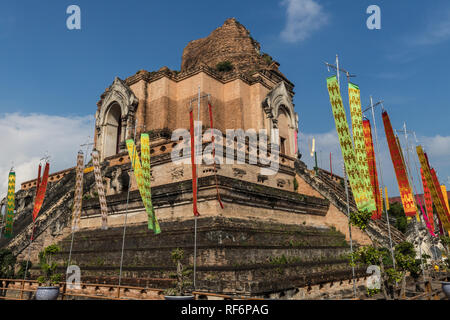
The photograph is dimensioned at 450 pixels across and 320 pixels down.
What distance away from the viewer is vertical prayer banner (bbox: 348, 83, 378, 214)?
8.95m

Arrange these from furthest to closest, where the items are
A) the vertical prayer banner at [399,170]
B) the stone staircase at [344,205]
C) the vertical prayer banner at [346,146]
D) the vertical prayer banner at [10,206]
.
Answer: the vertical prayer banner at [10,206]
the stone staircase at [344,205]
the vertical prayer banner at [399,170]
the vertical prayer banner at [346,146]

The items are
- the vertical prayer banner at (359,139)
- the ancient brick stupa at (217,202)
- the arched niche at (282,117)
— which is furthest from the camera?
the arched niche at (282,117)

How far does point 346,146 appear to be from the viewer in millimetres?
A: 8961

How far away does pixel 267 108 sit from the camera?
19281 millimetres

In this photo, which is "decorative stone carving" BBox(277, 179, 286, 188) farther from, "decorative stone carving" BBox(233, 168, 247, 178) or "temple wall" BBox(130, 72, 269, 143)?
"temple wall" BBox(130, 72, 269, 143)

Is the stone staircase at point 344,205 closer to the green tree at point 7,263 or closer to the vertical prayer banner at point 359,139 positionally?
the vertical prayer banner at point 359,139

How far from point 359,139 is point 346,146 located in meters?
0.87

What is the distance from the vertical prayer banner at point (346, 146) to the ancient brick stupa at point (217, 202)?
3.39 meters

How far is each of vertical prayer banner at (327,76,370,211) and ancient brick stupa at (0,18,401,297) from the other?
339cm

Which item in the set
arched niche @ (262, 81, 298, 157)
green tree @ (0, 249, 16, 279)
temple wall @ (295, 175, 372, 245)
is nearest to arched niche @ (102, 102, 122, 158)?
green tree @ (0, 249, 16, 279)

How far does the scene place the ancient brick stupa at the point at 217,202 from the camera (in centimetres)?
1062

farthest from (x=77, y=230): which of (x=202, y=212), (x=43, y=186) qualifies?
(x=202, y=212)

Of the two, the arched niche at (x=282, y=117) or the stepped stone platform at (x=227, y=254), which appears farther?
the arched niche at (x=282, y=117)

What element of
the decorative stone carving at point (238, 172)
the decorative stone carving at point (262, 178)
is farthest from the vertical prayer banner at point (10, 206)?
the decorative stone carving at point (262, 178)
